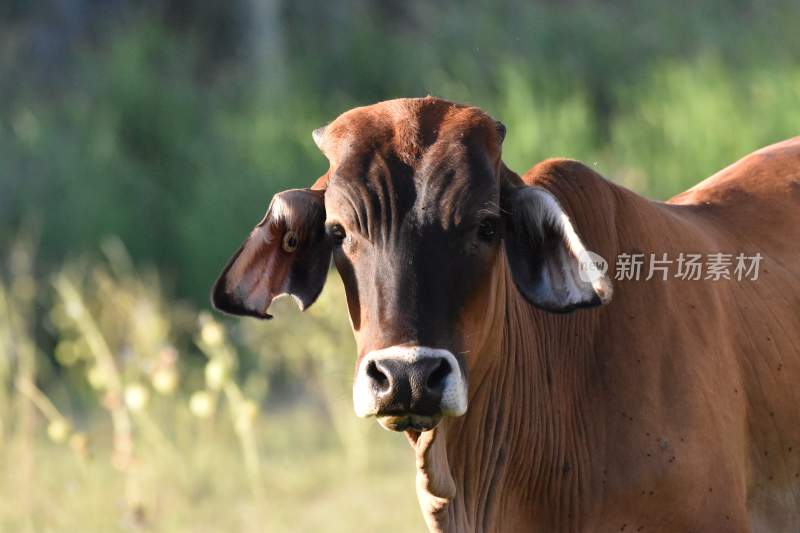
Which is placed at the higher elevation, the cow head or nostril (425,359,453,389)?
the cow head

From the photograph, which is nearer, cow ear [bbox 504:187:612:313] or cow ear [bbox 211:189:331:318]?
cow ear [bbox 504:187:612:313]

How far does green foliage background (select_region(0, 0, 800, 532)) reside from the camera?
8.16m

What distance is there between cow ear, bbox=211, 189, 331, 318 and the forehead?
0.15m

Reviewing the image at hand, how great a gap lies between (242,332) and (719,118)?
4361mm

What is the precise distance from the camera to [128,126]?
49.5 feet

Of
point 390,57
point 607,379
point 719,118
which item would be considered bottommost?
point 607,379

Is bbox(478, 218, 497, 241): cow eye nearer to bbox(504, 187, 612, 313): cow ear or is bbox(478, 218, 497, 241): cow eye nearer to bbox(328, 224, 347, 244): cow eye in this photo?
bbox(504, 187, 612, 313): cow ear

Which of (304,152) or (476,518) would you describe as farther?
(304,152)

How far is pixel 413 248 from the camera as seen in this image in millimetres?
3527

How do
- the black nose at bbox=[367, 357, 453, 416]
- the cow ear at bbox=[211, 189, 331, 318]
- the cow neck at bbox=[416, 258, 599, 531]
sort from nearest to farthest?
1. the black nose at bbox=[367, 357, 453, 416]
2. the cow ear at bbox=[211, 189, 331, 318]
3. the cow neck at bbox=[416, 258, 599, 531]

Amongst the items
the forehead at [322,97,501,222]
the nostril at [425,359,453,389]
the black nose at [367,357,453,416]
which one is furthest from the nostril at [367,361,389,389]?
the forehead at [322,97,501,222]

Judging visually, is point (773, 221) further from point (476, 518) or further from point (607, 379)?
point (476, 518)

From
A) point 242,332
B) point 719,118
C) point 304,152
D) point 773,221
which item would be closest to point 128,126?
point 304,152

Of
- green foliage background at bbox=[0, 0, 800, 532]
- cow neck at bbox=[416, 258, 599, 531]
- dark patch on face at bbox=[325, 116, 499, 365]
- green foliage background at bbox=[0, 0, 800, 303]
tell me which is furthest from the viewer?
green foliage background at bbox=[0, 0, 800, 303]
